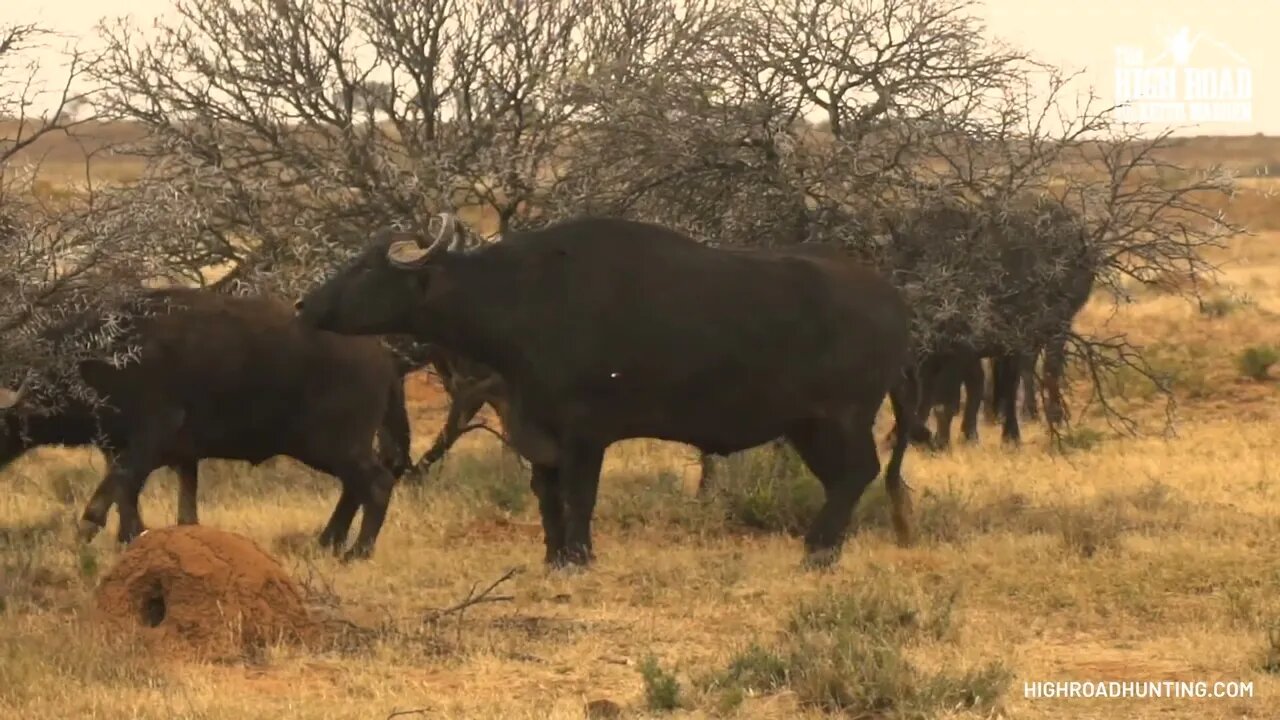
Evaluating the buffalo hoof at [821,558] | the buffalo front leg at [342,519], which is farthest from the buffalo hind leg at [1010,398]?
the buffalo front leg at [342,519]

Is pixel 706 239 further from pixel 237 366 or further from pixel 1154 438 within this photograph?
pixel 1154 438

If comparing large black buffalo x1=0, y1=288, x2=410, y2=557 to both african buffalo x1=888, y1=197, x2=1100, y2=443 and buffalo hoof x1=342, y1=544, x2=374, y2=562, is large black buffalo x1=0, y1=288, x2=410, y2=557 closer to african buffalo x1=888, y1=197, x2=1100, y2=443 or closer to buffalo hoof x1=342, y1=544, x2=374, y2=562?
buffalo hoof x1=342, y1=544, x2=374, y2=562

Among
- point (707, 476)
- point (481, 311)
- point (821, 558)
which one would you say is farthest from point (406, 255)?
point (707, 476)

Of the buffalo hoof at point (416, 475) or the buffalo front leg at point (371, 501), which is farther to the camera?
the buffalo hoof at point (416, 475)

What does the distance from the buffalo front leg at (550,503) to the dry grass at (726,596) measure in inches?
9.3

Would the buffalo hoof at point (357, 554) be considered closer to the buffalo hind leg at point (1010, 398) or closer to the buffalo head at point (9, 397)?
the buffalo head at point (9, 397)

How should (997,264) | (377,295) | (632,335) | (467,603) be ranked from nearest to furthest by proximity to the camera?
(467,603), (632,335), (377,295), (997,264)

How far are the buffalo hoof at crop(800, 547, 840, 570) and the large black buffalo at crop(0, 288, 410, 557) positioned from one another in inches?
110

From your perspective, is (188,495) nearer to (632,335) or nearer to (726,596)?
(632,335)

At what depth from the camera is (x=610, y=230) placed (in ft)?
37.9

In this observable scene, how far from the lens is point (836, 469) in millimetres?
11805

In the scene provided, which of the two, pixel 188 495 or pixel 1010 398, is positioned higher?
pixel 188 495

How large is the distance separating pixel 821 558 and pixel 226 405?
12.7 ft

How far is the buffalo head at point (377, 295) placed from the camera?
1158 centimetres
